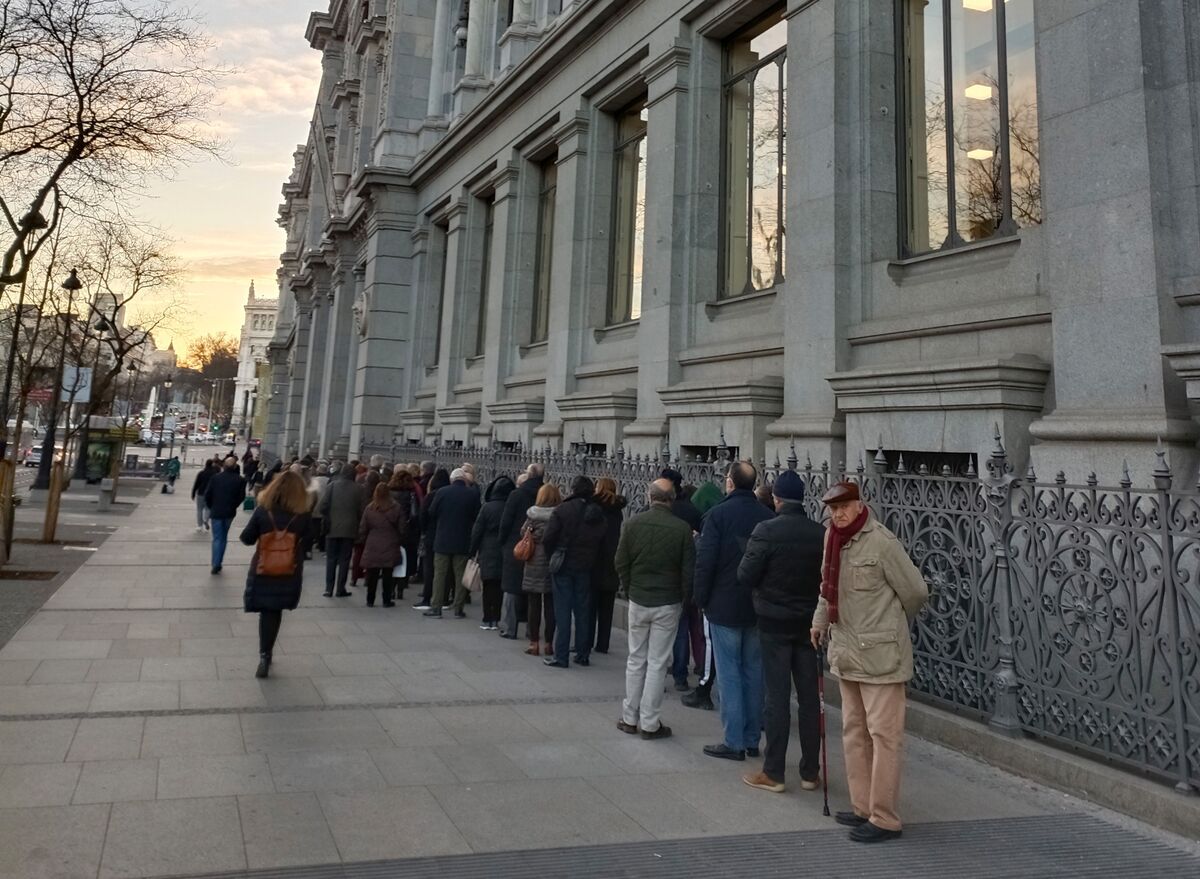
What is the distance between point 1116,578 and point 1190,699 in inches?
29.5

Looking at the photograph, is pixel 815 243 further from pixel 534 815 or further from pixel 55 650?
pixel 55 650

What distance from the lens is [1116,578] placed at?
523cm

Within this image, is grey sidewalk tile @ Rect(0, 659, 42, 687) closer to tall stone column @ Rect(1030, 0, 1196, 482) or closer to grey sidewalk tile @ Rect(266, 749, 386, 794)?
grey sidewalk tile @ Rect(266, 749, 386, 794)

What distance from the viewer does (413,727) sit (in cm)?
634

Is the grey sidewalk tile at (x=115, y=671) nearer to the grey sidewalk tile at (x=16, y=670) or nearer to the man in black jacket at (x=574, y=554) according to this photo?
the grey sidewalk tile at (x=16, y=670)

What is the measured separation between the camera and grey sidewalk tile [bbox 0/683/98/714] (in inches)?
250

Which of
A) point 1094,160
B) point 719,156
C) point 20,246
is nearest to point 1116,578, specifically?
point 1094,160

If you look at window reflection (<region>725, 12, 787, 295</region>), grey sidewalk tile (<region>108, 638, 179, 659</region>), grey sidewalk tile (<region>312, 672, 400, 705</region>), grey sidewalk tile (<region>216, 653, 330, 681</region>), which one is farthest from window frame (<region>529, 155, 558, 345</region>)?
grey sidewalk tile (<region>312, 672, 400, 705</region>)

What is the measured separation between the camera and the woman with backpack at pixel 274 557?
7.62m

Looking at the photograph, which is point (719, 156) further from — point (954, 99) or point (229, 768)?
point (229, 768)

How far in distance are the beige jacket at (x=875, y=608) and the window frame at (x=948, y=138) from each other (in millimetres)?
5299

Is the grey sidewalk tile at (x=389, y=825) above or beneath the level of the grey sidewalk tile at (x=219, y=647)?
beneath

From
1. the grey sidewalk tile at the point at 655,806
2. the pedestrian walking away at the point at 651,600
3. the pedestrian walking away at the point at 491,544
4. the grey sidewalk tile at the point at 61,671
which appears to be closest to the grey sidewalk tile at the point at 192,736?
the grey sidewalk tile at the point at 61,671

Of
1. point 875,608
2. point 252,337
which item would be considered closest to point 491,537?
point 875,608
